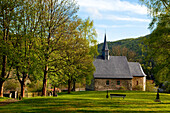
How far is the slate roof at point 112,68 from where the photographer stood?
172ft

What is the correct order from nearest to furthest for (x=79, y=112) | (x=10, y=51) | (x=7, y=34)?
1. (x=79, y=112)
2. (x=10, y=51)
3. (x=7, y=34)

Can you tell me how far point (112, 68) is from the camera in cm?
5434

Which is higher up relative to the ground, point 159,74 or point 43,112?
point 159,74

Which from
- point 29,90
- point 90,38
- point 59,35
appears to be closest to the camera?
point 59,35

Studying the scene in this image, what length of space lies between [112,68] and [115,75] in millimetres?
2412

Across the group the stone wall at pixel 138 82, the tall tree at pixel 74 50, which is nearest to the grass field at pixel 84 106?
the tall tree at pixel 74 50

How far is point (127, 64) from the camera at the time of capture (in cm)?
5578

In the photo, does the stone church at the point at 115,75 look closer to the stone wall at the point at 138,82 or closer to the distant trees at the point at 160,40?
the stone wall at the point at 138,82

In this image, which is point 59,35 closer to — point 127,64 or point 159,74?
point 159,74

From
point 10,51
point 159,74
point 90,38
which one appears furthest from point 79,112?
point 90,38

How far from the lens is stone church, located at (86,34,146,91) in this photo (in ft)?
170

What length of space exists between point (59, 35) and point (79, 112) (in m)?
15.4

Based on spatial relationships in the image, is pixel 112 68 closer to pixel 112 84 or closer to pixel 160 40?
pixel 112 84

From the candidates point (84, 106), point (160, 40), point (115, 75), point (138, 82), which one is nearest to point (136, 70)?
point (138, 82)
